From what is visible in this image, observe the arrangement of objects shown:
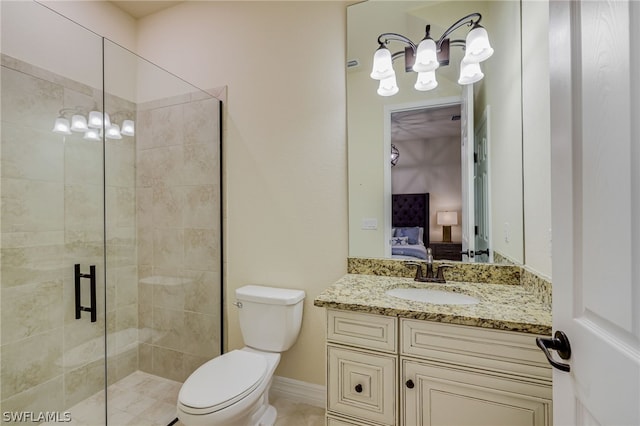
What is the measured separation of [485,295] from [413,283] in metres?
0.34

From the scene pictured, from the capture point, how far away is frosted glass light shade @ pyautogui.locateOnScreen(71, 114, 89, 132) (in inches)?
71.0

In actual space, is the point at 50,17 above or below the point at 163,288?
above

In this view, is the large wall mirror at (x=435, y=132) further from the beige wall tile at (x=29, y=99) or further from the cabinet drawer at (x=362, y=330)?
the beige wall tile at (x=29, y=99)

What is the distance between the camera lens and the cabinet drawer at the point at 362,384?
3.79ft

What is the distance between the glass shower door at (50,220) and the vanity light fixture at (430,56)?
1824 mm

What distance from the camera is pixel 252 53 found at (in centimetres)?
201

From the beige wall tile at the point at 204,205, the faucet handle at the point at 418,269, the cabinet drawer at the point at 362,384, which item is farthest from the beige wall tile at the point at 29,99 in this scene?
the faucet handle at the point at 418,269

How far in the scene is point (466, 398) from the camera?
40.9 inches

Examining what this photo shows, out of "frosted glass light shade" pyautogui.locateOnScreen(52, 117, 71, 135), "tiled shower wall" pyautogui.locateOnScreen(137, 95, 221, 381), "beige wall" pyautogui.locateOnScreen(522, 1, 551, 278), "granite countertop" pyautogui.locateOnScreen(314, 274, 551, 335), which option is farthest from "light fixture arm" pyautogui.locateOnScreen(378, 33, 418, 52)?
"frosted glass light shade" pyautogui.locateOnScreen(52, 117, 71, 135)

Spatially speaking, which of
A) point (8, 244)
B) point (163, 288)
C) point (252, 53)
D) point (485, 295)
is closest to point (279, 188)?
point (252, 53)

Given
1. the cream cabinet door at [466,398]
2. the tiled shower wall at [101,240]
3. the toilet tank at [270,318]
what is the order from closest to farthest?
the cream cabinet door at [466,398], the tiled shower wall at [101,240], the toilet tank at [270,318]

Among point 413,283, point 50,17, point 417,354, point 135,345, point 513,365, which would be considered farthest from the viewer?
point 135,345

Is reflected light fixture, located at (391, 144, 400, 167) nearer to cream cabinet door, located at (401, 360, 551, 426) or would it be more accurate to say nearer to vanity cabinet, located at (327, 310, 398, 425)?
vanity cabinet, located at (327, 310, 398, 425)

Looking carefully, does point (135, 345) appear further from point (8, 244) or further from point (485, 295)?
point (485, 295)
